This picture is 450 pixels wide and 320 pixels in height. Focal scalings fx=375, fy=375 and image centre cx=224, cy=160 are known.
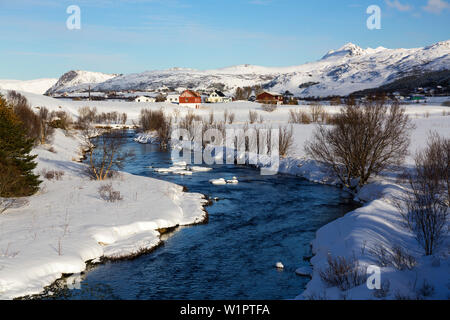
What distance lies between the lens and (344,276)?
12.3m

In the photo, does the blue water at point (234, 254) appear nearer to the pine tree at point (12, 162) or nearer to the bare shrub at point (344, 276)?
the bare shrub at point (344, 276)

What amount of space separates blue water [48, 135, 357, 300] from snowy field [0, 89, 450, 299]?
3.06 ft

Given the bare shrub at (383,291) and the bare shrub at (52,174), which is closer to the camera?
the bare shrub at (383,291)

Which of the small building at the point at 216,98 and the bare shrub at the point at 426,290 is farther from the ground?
the small building at the point at 216,98

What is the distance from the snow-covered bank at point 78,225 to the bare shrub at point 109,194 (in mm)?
426

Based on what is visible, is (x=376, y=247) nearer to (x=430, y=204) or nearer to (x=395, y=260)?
(x=395, y=260)

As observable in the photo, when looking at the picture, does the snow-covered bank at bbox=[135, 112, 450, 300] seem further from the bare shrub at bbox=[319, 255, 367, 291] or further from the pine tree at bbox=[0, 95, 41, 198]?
the pine tree at bbox=[0, 95, 41, 198]

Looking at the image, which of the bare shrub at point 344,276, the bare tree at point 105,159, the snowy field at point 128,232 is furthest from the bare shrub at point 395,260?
the bare tree at point 105,159

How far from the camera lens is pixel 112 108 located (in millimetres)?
103188

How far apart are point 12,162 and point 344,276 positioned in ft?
61.8

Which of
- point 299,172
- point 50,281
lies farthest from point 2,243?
point 299,172

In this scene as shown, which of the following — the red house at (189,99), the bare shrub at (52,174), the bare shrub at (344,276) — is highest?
the red house at (189,99)

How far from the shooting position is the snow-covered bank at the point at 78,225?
13977 millimetres
